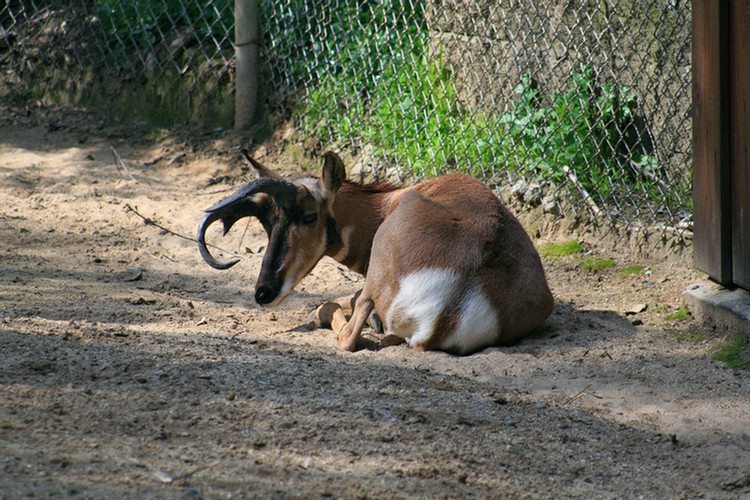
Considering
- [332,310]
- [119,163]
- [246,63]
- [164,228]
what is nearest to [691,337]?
[332,310]

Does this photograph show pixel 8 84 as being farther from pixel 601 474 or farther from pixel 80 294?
pixel 601 474

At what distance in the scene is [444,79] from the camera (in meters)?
7.91

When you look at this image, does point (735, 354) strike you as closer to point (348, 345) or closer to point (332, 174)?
point (348, 345)

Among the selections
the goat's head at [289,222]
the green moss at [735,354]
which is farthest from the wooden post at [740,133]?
the goat's head at [289,222]

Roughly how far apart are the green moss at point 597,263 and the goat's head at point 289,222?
2152 millimetres

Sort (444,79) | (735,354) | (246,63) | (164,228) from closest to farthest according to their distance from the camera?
(735,354) < (164,228) < (444,79) < (246,63)

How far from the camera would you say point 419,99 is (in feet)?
26.4

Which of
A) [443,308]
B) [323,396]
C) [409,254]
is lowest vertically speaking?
[443,308]

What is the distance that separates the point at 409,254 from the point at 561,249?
2103 mm

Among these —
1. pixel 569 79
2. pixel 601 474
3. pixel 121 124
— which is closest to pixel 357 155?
pixel 569 79

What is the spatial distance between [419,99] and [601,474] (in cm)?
560

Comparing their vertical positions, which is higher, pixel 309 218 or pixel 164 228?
pixel 309 218

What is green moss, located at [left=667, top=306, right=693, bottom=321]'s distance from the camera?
5004 millimetres

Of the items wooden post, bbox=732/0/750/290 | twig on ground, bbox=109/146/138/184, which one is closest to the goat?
wooden post, bbox=732/0/750/290
